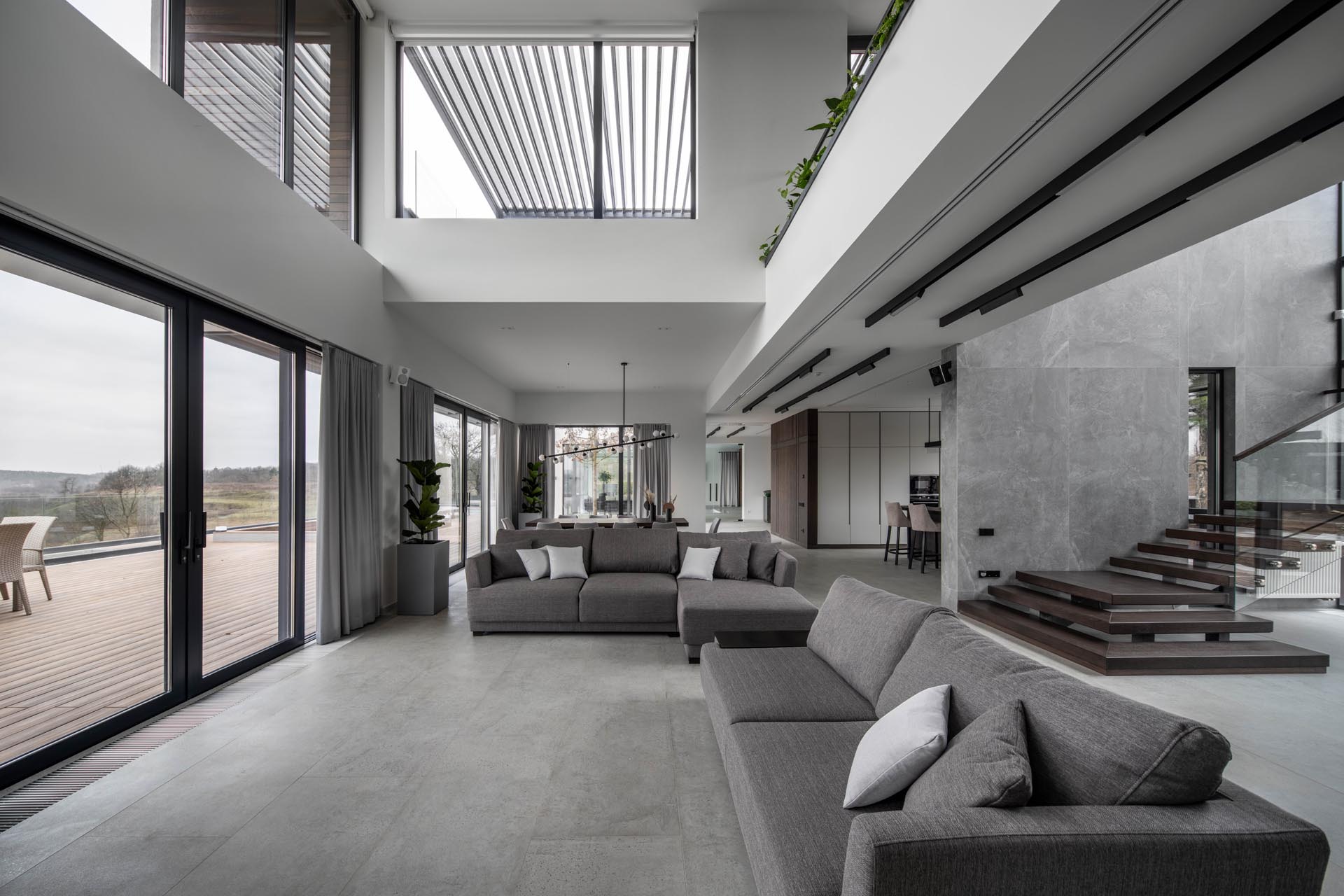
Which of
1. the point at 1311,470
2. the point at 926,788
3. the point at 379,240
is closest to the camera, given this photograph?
the point at 926,788

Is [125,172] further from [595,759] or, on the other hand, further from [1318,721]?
[1318,721]

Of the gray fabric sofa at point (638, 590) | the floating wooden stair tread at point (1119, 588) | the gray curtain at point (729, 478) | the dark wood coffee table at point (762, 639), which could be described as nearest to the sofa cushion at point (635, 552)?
the gray fabric sofa at point (638, 590)

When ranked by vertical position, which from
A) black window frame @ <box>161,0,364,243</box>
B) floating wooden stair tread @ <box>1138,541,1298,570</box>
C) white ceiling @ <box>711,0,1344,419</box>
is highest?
black window frame @ <box>161,0,364,243</box>

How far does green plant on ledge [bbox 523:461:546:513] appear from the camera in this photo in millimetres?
10945

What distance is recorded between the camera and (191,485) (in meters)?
3.34

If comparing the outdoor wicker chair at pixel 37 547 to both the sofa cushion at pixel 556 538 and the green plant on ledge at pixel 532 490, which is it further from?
the green plant on ledge at pixel 532 490

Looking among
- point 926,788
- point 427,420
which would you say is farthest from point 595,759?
point 427,420

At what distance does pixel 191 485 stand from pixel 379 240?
2996 mm

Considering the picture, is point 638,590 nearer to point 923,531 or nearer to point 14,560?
point 14,560

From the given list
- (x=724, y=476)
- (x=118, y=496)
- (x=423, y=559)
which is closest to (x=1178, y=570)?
(x=423, y=559)

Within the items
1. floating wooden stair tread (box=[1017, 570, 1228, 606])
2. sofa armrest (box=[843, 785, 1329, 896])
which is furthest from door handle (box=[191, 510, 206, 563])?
floating wooden stair tread (box=[1017, 570, 1228, 606])

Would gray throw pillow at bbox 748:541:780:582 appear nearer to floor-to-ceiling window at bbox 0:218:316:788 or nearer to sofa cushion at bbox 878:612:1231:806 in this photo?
sofa cushion at bbox 878:612:1231:806

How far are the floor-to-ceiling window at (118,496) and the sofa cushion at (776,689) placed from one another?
9.75 feet

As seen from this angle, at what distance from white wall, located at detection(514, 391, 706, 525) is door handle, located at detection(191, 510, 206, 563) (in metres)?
7.90
